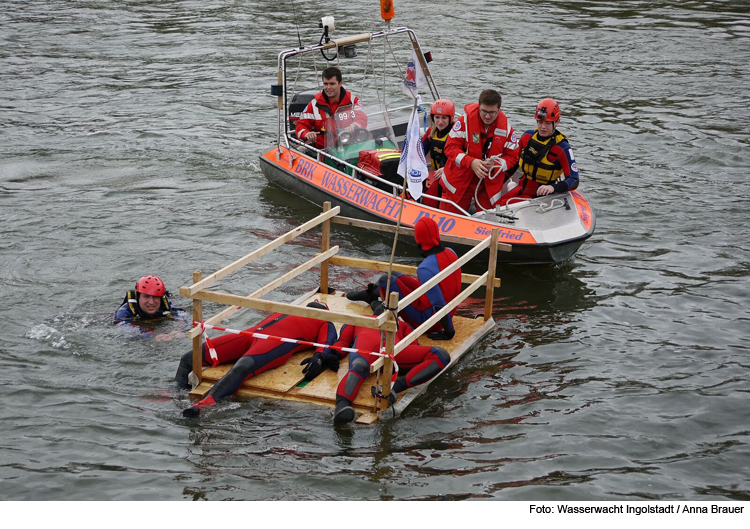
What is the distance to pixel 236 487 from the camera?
21.6ft

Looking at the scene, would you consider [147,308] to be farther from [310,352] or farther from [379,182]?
[379,182]

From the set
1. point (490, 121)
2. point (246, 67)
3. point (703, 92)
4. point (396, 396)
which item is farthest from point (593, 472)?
point (246, 67)

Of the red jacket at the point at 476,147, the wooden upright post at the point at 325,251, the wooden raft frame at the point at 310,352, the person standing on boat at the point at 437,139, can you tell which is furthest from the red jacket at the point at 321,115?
the wooden raft frame at the point at 310,352

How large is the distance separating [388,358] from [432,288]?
53.1 inches

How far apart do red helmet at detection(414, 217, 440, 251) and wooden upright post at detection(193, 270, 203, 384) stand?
7.10 feet

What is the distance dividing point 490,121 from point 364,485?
5.49 metres

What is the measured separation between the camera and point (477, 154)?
10.9 meters

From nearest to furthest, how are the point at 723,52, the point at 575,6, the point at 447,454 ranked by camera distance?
the point at 447,454
the point at 723,52
the point at 575,6

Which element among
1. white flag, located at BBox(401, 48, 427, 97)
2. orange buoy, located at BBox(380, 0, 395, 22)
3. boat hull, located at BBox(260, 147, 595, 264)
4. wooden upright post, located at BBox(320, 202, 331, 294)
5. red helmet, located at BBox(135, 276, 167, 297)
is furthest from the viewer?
white flag, located at BBox(401, 48, 427, 97)

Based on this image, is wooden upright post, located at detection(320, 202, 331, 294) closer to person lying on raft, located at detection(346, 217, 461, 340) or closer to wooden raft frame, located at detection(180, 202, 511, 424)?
wooden raft frame, located at detection(180, 202, 511, 424)

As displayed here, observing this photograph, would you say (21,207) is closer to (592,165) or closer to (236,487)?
(236,487)

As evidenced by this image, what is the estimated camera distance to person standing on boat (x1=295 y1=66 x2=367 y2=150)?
1195 centimetres

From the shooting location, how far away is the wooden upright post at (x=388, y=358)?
6.86m

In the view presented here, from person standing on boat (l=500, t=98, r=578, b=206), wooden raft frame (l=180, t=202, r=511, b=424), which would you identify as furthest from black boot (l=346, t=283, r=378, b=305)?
person standing on boat (l=500, t=98, r=578, b=206)
